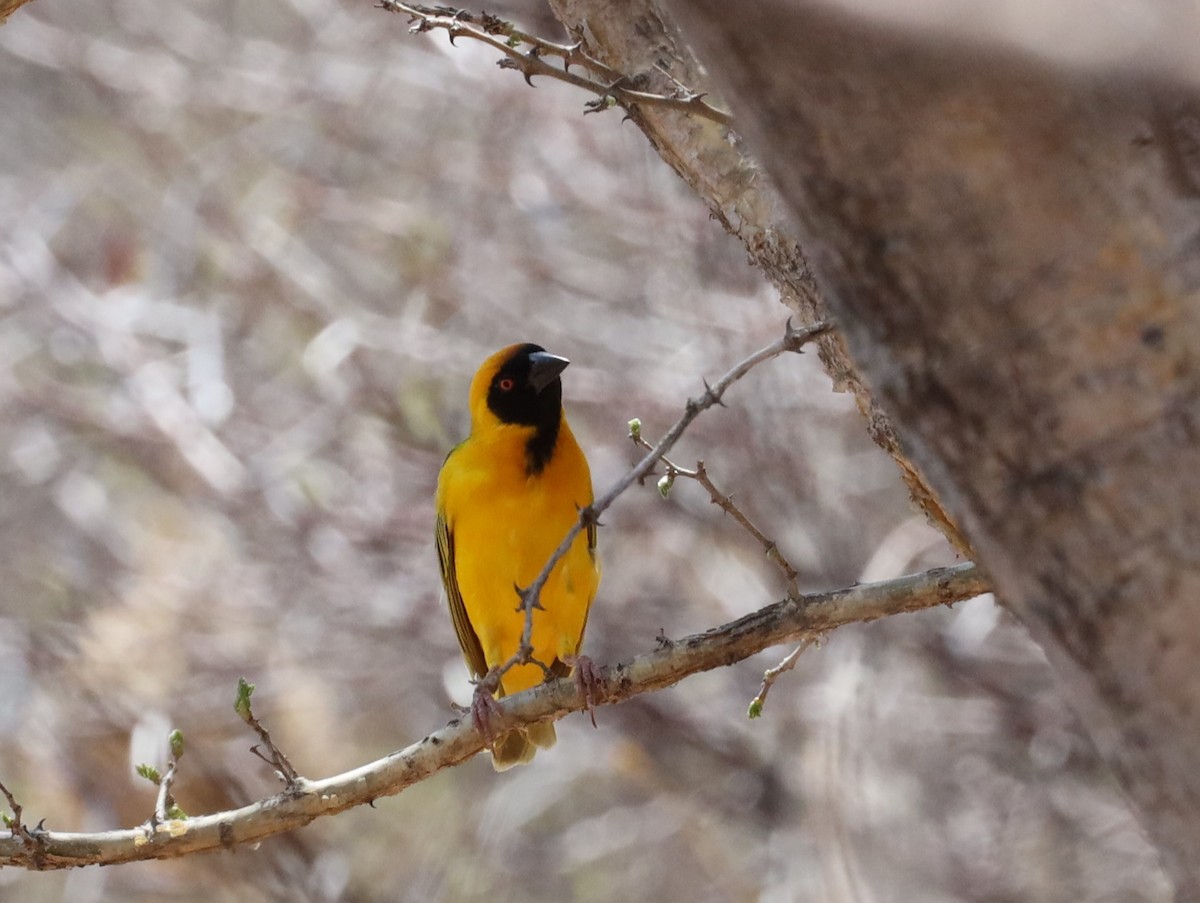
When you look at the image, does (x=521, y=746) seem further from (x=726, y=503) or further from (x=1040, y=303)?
(x=1040, y=303)

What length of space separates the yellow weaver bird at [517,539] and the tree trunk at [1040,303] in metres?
3.49

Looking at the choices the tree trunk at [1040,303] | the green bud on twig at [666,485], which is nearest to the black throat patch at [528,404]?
the green bud on twig at [666,485]

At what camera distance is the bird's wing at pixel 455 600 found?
16.8ft

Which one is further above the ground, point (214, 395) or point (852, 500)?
point (214, 395)

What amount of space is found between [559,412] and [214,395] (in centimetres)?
372

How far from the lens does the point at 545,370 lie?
531cm

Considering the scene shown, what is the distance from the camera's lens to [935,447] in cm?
118

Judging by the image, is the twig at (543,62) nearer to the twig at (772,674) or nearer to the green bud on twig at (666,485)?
the green bud on twig at (666,485)

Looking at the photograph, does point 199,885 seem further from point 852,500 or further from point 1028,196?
point 1028,196

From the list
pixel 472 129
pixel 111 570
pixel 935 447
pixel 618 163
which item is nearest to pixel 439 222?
pixel 472 129

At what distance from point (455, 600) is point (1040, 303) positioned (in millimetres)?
4180

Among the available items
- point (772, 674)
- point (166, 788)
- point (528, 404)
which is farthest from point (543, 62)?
point (528, 404)

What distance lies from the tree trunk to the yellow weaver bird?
3487 mm

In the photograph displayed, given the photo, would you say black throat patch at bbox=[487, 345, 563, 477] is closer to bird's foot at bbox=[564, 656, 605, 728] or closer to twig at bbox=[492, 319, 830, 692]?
bird's foot at bbox=[564, 656, 605, 728]
